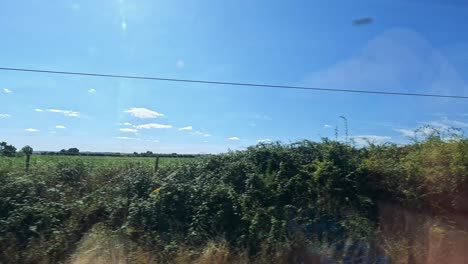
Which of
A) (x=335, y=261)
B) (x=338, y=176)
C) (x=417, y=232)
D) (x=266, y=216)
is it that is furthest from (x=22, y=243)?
(x=417, y=232)

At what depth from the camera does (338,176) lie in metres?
9.35

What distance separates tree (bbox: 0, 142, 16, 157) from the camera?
488 inches

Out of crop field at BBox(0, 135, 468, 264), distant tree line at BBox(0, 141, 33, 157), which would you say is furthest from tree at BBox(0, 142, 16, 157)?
crop field at BBox(0, 135, 468, 264)

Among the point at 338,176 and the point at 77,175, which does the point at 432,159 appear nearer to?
the point at 338,176

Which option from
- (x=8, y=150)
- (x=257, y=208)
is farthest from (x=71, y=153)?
(x=257, y=208)

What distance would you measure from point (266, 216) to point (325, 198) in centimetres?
144

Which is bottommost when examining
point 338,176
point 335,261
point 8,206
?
point 335,261

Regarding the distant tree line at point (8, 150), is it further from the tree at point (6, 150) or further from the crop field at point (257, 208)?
the crop field at point (257, 208)

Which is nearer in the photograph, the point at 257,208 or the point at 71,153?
the point at 257,208

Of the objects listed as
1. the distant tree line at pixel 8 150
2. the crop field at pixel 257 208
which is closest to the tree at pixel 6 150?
the distant tree line at pixel 8 150

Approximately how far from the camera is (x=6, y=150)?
12.7m

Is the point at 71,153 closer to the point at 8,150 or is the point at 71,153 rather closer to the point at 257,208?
the point at 8,150

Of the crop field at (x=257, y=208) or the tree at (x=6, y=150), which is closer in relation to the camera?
the crop field at (x=257, y=208)

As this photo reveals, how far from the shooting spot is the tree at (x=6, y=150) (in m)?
12.4
